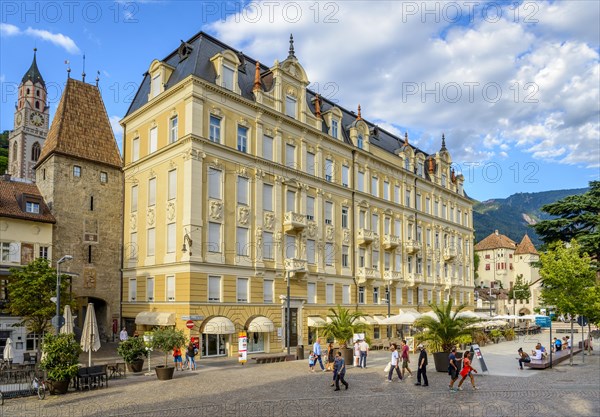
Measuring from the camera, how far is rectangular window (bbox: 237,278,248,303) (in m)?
38.7

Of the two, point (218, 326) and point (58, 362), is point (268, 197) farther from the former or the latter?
point (58, 362)

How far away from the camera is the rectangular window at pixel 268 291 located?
40.5 m

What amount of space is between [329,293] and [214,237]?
1353 cm

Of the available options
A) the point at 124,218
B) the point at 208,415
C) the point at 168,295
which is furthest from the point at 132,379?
the point at 124,218

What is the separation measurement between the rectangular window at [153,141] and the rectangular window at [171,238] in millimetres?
6324

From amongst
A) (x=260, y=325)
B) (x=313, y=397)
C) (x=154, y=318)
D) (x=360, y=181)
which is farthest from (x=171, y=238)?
(x=360, y=181)

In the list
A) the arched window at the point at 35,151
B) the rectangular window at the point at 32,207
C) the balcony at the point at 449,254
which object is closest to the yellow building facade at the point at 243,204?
the rectangular window at the point at 32,207

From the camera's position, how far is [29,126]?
111562 millimetres

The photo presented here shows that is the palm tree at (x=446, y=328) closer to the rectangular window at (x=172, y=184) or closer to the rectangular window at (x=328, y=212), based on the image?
the rectangular window at (x=172, y=184)

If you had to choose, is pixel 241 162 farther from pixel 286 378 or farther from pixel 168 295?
pixel 286 378

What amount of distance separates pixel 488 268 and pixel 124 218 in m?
114

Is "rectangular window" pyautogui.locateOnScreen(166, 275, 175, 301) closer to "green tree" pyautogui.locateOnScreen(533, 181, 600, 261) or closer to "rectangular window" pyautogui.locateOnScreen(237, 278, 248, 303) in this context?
"rectangular window" pyautogui.locateOnScreen(237, 278, 248, 303)

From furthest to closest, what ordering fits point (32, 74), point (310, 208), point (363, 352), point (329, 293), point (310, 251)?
point (32, 74), point (329, 293), point (310, 208), point (310, 251), point (363, 352)

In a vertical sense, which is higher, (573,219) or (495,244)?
(495,244)
